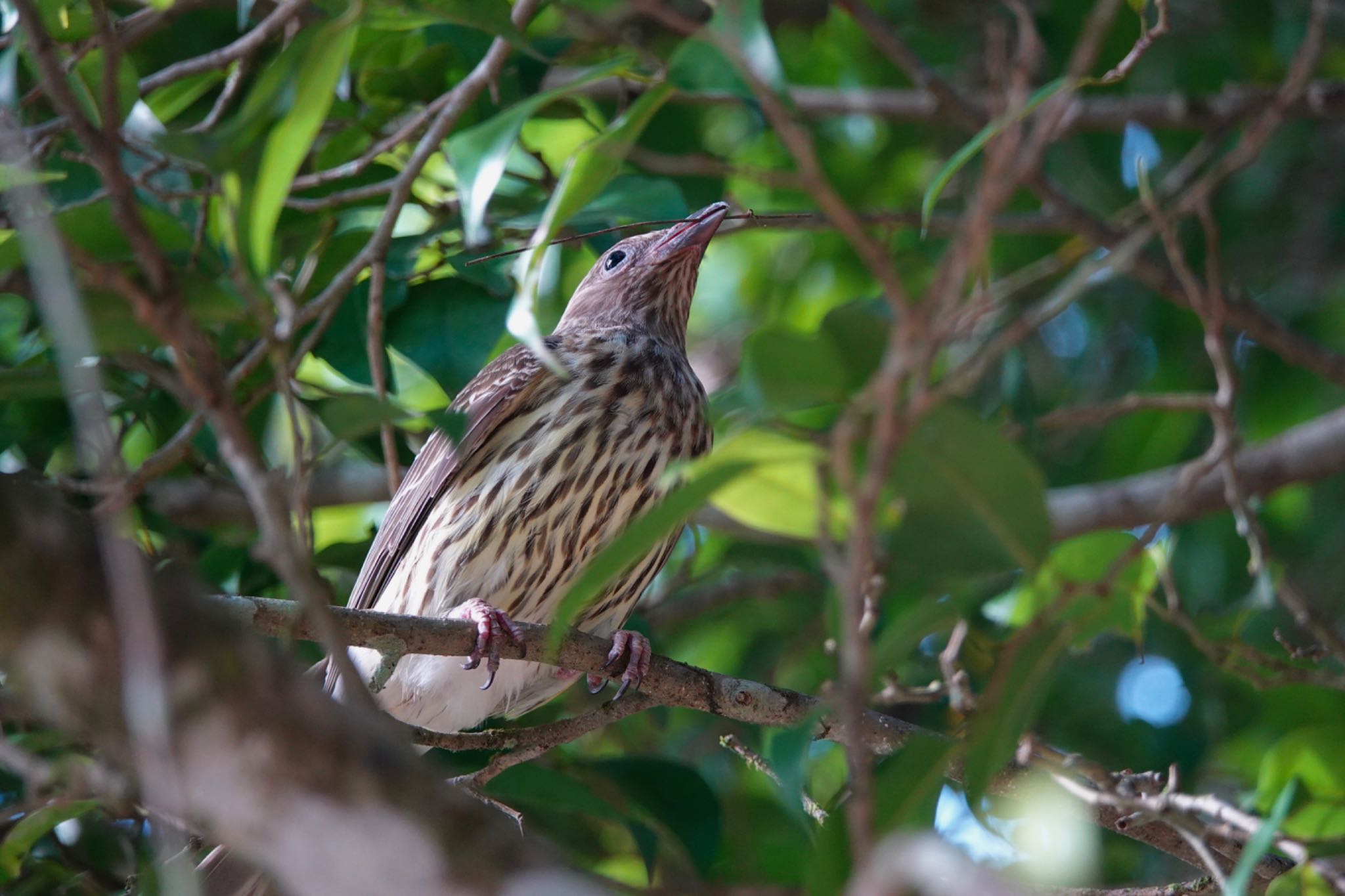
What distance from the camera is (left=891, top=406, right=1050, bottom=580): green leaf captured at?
4.83ft

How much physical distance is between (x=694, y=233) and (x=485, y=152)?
170 cm

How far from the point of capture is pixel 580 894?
1036 mm

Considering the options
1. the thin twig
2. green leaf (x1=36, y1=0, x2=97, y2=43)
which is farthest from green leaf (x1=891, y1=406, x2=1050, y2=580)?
green leaf (x1=36, y1=0, x2=97, y2=43)

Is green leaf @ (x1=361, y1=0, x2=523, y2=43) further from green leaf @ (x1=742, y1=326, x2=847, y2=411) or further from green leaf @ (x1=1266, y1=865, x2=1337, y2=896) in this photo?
green leaf @ (x1=1266, y1=865, x2=1337, y2=896)

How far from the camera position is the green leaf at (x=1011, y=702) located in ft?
5.25

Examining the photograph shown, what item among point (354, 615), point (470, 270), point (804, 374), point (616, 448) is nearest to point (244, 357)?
point (470, 270)

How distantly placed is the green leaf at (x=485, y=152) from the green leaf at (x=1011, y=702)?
903 millimetres

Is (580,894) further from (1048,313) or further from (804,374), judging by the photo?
(1048,313)

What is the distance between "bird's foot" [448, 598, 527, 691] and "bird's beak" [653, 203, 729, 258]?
0.97m

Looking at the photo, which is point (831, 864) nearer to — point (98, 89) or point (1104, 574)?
point (1104, 574)

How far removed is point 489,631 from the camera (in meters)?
2.62

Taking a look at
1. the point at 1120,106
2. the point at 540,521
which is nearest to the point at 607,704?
the point at 540,521

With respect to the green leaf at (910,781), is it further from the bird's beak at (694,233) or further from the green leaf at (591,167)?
the bird's beak at (694,233)

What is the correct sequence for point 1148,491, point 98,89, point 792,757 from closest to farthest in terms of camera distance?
point 792,757, point 98,89, point 1148,491
